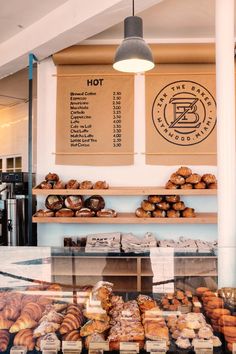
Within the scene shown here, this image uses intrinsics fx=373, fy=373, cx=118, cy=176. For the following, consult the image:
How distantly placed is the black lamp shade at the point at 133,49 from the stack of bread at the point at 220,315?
145 cm

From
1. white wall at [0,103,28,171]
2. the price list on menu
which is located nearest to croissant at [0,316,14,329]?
the price list on menu

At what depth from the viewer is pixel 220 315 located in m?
1.78

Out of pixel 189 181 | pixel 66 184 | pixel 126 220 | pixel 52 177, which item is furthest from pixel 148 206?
pixel 52 177

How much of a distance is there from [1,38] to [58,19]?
1022mm

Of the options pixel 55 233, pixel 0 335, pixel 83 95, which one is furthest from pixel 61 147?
pixel 0 335

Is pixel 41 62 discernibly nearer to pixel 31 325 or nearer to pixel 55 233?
pixel 55 233

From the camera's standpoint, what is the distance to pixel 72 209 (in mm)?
3654

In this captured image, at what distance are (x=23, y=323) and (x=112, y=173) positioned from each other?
2.37 m

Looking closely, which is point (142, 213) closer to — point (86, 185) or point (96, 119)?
point (86, 185)

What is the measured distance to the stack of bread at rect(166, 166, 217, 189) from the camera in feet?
11.8

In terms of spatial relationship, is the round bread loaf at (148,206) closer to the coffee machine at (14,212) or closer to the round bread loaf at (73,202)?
the round bread loaf at (73,202)

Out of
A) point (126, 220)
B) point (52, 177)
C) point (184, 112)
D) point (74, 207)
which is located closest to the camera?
point (126, 220)

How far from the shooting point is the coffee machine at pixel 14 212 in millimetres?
4207

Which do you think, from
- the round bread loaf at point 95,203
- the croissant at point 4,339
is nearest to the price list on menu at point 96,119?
the round bread loaf at point 95,203
